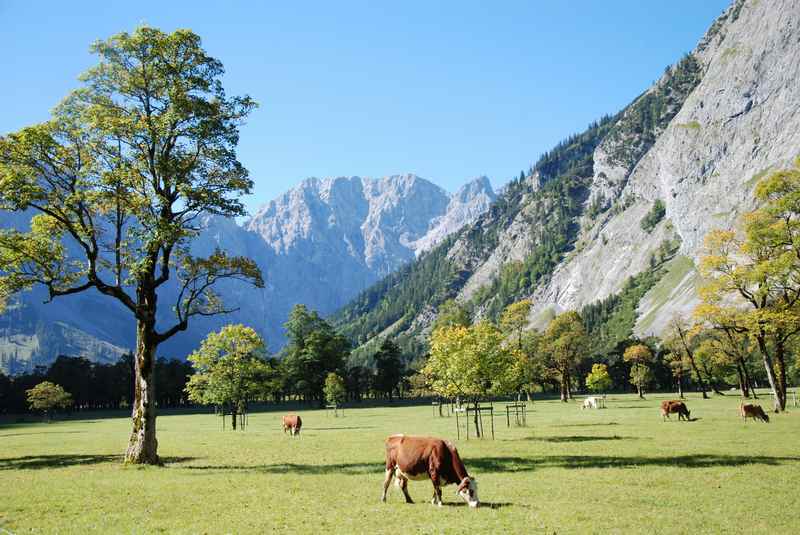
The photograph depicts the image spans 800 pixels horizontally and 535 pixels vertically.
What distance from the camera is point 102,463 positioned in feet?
94.0

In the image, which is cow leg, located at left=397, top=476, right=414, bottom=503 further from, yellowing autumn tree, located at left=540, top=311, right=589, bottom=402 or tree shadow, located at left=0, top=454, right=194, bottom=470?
yellowing autumn tree, located at left=540, top=311, right=589, bottom=402

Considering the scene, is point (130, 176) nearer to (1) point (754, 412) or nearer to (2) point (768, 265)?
(2) point (768, 265)

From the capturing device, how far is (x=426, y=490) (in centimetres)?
2006

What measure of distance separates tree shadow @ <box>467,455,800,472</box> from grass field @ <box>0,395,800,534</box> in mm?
89

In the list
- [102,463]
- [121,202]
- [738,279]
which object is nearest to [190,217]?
[121,202]

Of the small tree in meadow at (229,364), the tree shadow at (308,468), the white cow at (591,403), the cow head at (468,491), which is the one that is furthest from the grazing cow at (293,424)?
the white cow at (591,403)

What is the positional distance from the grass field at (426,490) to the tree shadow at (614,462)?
0.29 ft

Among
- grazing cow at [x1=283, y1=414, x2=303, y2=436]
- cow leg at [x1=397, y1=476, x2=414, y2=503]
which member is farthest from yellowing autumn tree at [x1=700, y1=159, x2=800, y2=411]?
grazing cow at [x1=283, y1=414, x2=303, y2=436]

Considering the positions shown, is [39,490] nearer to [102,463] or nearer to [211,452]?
[102,463]

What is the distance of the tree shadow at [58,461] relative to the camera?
94.7 ft

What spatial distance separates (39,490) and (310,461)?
41.4ft

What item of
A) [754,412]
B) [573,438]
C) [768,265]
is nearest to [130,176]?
[573,438]

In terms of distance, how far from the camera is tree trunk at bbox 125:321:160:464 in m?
26.7

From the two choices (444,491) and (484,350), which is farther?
(484,350)
